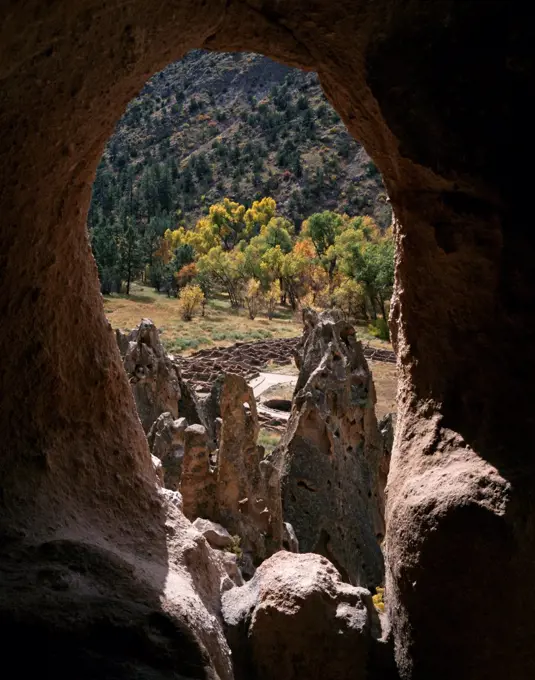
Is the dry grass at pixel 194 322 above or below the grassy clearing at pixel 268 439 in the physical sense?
above

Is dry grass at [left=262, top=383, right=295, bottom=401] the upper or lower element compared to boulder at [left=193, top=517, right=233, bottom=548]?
lower

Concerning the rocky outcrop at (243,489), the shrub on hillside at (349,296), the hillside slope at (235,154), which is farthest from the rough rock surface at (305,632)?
the hillside slope at (235,154)

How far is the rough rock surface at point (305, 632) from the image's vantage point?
12.3 feet

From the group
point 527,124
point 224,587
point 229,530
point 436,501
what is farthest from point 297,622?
point 229,530

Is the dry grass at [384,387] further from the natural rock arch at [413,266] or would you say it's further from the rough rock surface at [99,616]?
the rough rock surface at [99,616]

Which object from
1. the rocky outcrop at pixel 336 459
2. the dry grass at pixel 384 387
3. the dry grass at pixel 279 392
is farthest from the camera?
the dry grass at pixel 279 392

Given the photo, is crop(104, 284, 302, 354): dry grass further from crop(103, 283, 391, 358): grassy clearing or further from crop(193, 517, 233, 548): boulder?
crop(193, 517, 233, 548): boulder

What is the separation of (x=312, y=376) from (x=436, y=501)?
26.9 feet

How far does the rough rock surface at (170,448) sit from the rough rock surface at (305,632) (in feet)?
12.9

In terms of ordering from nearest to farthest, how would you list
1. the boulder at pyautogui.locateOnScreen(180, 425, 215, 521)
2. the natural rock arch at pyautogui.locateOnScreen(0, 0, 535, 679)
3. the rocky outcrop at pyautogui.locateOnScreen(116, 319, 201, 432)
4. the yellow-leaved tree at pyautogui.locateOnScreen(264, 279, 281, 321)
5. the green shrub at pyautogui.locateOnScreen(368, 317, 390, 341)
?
1. the natural rock arch at pyautogui.locateOnScreen(0, 0, 535, 679)
2. the boulder at pyautogui.locateOnScreen(180, 425, 215, 521)
3. the rocky outcrop at pyautogui.locateOnScreen(116, 319, 201, 432)
4. the green shrub at pyautogui.locateOnScreen(368, 317, 390, 341)
5. the yellow-leaved tree at pyautogui.locateOnScreen(264, 279, 281, 321)

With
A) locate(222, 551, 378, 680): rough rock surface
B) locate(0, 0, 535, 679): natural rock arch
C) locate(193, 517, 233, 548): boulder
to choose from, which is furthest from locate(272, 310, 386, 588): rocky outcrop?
locate(0, 0, 535, 679): natural rock arch

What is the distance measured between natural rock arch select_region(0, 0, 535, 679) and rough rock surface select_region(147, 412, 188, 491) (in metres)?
4.03

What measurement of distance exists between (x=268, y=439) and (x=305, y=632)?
683 inches

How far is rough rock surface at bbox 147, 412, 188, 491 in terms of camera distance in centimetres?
778
